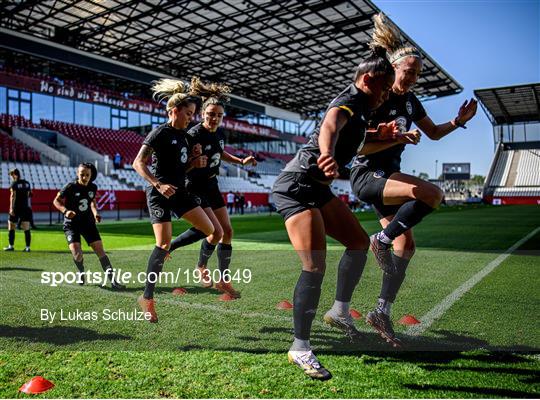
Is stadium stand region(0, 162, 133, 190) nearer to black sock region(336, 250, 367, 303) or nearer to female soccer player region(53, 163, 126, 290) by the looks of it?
female soccer player region(53, 163, 126, 290)

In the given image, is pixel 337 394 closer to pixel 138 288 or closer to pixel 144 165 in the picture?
pixel 144 165

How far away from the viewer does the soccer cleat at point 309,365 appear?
280 centimetres

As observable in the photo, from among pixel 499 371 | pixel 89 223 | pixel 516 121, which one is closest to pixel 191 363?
pixel 499 371

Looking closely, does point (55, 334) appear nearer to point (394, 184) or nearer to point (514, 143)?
point (394, 184)

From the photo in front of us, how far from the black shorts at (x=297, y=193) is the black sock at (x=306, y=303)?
1.54 ft

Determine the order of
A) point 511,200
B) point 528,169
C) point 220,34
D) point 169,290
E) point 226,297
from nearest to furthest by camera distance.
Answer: point 226,297 < point 169,290 < point 220,34 < point 511,200 < point 528,169

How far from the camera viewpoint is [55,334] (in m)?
3.76

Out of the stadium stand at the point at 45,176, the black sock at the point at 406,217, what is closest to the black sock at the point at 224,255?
the black sock at the point at 406,217

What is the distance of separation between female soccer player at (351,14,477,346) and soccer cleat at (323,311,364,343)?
0.17 m

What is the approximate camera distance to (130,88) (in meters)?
40.4

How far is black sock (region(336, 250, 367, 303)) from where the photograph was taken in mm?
3693

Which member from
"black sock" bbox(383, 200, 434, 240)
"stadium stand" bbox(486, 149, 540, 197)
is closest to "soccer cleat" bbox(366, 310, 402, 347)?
"black sock" bbox(383, 200, 434, 240)

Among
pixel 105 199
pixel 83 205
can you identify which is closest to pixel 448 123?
pixel 83 205

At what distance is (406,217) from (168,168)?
246 cm
